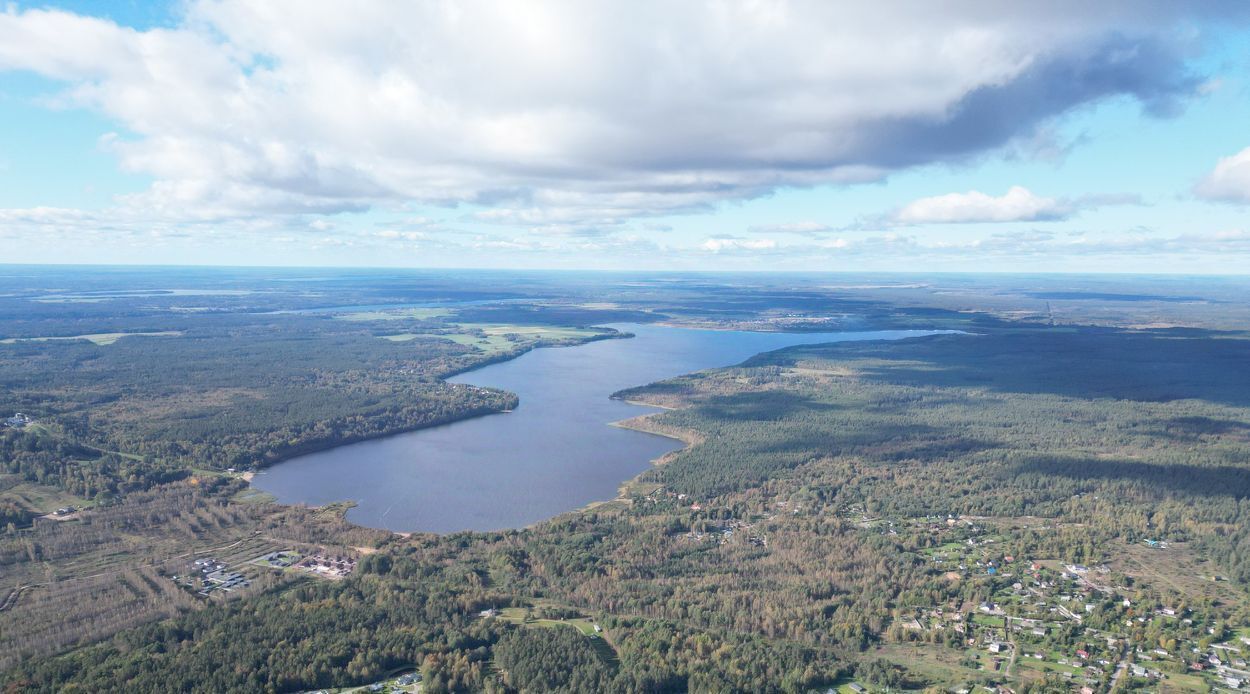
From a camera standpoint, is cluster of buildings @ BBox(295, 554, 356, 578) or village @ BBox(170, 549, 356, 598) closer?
village @ BBox(170, 549, 356, 598)

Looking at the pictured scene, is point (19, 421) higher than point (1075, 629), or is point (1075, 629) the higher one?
point (19, 421)

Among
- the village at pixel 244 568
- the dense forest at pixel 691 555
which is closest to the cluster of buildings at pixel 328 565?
the village at pixel 244 568

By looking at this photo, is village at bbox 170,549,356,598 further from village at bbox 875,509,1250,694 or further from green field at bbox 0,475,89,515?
village at bbox 875,509,1250,694

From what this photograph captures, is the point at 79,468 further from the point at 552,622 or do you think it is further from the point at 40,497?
the point at 552,622

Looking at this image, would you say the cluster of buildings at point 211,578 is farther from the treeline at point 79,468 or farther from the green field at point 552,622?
the treeline at point 79,468

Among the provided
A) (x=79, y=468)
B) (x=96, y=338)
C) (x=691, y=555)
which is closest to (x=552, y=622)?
(x=691, y=555)

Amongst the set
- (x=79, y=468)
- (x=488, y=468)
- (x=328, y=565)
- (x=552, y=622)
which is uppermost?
(x=79, y=468)

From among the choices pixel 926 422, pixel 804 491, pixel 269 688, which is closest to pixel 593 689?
pixel 269 688

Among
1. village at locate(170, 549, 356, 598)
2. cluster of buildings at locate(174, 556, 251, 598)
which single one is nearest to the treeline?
cluster of buildings at locate(174, 556, 251, 598)

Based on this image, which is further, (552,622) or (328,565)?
(328,565)
